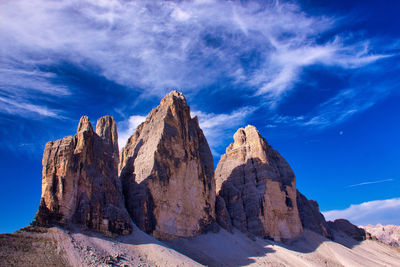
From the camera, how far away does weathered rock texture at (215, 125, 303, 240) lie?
5022 centimetres

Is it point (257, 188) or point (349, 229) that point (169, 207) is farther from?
point (349, 229)

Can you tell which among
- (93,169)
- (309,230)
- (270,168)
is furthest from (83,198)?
(309,230)

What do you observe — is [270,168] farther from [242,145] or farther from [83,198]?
[83,198]

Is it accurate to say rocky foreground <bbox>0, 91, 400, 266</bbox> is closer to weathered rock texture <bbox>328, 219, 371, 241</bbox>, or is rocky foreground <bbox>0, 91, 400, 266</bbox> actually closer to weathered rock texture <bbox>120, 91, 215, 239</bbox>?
weathered rock texture <bbox>120, 91, 215, 239</bbox>

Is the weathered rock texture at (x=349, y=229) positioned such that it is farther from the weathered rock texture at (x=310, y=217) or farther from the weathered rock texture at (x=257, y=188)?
the weathered rock texture at (x=257, y=188)

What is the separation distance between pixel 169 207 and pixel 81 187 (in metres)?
10.8

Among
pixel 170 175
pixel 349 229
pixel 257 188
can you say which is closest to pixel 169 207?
pixel 170 175

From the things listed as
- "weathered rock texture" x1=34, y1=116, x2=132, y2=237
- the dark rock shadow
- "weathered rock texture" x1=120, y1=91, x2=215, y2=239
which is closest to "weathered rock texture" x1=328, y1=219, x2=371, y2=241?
the dark rock shadow

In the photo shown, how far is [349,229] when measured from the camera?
71688 millimetres

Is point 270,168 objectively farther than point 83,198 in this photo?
Yes

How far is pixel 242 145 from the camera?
62.4 metres

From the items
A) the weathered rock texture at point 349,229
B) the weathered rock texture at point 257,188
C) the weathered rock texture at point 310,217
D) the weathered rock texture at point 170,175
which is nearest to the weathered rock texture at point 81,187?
the weathered rock texture at point 170,175

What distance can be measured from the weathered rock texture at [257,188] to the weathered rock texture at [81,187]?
23.1 metres

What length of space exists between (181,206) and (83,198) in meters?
12.7
